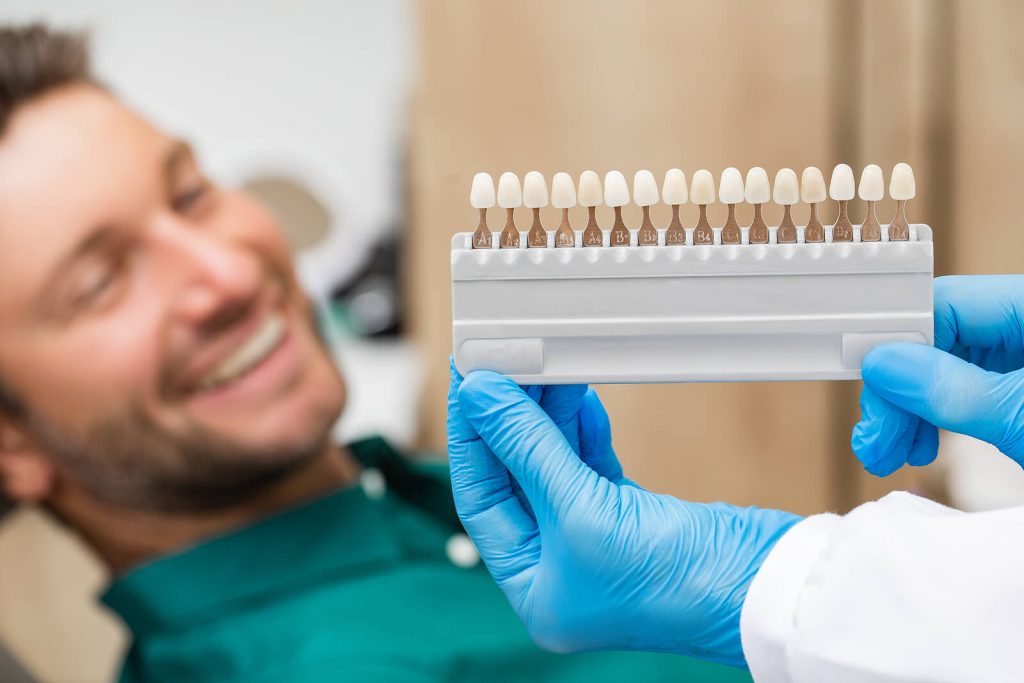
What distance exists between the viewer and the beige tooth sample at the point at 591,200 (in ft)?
2.09

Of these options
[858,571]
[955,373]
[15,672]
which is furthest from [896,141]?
[15,672]

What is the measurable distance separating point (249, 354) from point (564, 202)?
656 millimetres

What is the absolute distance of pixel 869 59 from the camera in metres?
1.30

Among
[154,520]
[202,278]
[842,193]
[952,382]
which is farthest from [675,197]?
[154,520]

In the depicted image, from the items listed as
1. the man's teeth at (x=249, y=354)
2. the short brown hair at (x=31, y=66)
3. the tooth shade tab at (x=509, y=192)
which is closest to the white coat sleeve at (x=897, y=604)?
the tooth shade tab at (x=509, y=192)

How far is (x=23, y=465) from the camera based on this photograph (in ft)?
3.85

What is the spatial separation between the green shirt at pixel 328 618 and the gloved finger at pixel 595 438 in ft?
1.26

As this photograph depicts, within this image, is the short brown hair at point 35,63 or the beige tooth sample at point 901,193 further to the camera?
the short brown hair at point 35,63

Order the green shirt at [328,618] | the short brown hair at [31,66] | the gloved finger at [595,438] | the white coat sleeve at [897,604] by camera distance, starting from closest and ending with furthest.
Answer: the white coat sleeve at [897,604], the gloved finger at [595,438], the green shirt at [328,618], the short brown hair at [31,66]

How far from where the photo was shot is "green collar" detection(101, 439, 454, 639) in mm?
1084

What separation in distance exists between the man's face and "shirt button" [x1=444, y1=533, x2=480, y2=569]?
0.25 metres

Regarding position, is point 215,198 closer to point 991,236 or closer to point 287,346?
point 287,346

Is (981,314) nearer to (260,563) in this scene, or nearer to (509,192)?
(509,192)

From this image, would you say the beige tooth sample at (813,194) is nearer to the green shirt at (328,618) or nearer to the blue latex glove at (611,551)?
the blue latex glove at (611,551)
